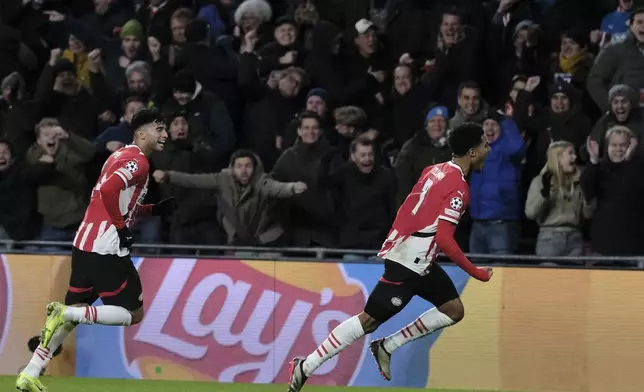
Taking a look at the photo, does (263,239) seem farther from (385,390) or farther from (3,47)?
(3,47)

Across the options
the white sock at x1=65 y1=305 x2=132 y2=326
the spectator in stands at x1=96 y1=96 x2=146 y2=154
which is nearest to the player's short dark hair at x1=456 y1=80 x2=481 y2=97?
the spectator in stands at x1=96 y1=96 x2=146 y2=154

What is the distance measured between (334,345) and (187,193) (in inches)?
150

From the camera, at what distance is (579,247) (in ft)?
41.0

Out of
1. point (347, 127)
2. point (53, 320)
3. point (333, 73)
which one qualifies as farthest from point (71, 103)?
point (53, 320)

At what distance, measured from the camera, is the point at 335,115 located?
45.4ft

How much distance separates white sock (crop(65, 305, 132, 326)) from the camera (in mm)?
10258

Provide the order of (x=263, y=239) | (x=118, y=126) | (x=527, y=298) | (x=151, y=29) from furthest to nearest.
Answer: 1. (x=151, y=29)
2. (x=118, y=126)
3. (x=263, y=239)
4. (x=527, y=298)

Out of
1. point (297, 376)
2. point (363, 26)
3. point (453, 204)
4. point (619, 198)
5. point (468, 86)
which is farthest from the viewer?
point (363, 26)

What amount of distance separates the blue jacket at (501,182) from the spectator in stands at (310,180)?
1343mm

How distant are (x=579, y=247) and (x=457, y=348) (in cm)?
150

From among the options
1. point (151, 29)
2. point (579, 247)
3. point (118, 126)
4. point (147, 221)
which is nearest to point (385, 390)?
point (579, 247)

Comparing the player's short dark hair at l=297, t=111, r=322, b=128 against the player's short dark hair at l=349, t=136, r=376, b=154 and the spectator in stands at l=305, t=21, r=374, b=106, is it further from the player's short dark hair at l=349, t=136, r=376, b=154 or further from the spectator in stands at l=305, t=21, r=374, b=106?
the spectator in stands at l=305, t=21, r=374, b=106

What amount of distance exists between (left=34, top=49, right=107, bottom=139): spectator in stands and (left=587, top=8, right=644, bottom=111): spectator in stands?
5.08 metres

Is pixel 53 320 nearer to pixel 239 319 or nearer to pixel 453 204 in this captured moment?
pixel 239 319
